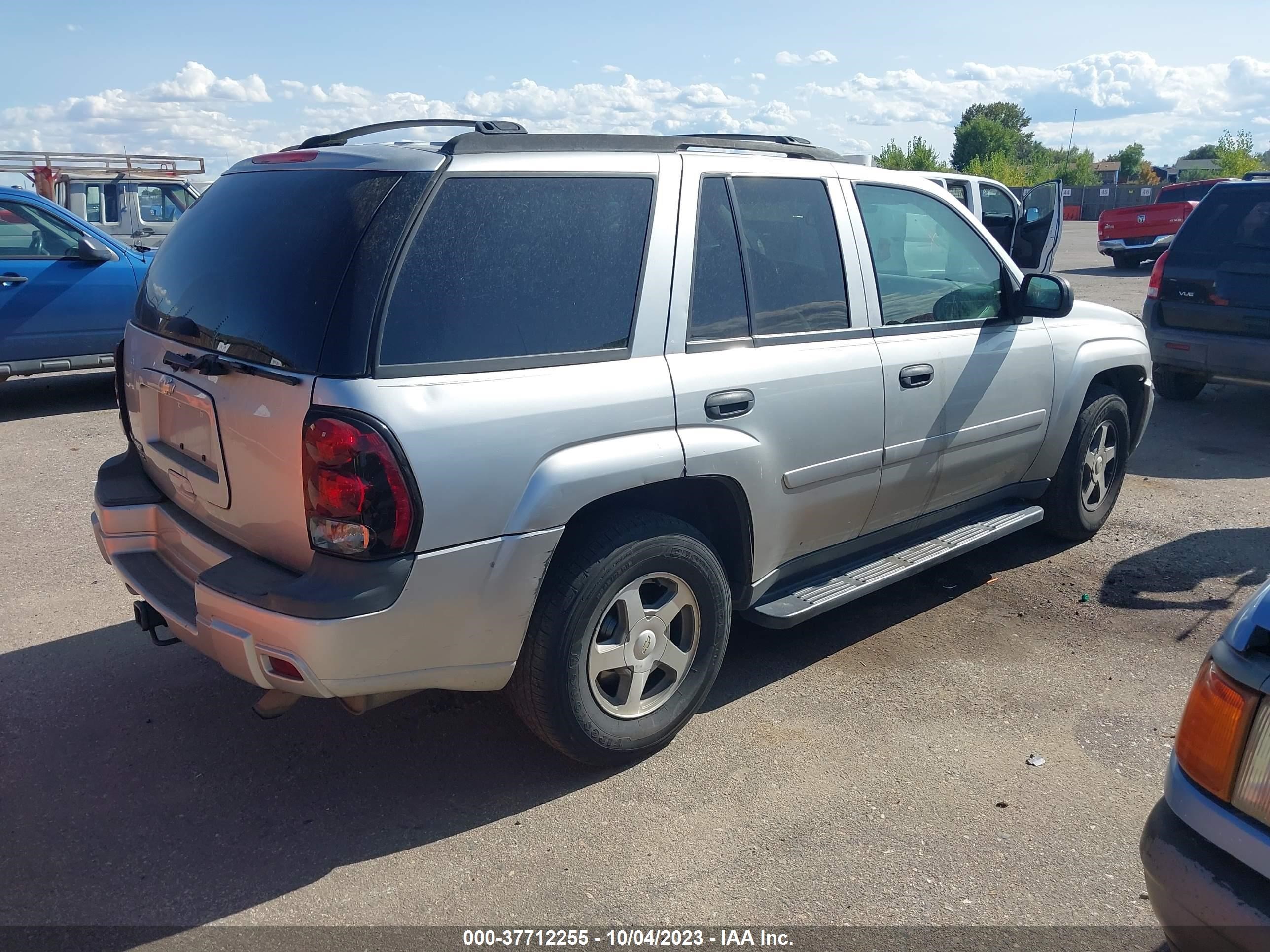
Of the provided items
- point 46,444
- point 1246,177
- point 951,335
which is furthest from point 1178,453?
point 46,444

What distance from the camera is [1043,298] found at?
4754 mm

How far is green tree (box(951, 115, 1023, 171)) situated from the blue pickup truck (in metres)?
81.0

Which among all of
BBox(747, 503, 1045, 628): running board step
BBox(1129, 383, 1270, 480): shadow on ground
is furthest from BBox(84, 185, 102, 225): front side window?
BBox(747, 503, 1045, 628): running board step

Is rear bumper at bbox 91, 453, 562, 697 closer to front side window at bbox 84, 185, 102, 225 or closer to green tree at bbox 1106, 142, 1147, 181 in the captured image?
front side window at bbox 84, 185, 102, 225

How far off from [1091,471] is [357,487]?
4154 mm

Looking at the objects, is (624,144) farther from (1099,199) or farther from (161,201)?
(1099,199)

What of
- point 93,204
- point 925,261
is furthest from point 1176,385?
point 93,204

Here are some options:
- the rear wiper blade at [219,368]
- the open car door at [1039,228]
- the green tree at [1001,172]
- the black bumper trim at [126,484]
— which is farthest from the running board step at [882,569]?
the green tree at [1001,172]

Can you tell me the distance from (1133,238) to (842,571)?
20856mm

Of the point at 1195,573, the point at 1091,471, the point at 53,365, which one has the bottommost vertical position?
the point at 53,365

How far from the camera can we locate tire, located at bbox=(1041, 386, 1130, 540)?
5.34 metres

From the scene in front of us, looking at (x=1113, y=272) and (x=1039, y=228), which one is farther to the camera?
(x=1113, y=272)

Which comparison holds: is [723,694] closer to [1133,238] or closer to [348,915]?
[348,915]

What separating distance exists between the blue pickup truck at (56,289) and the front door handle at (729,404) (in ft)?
23.7
